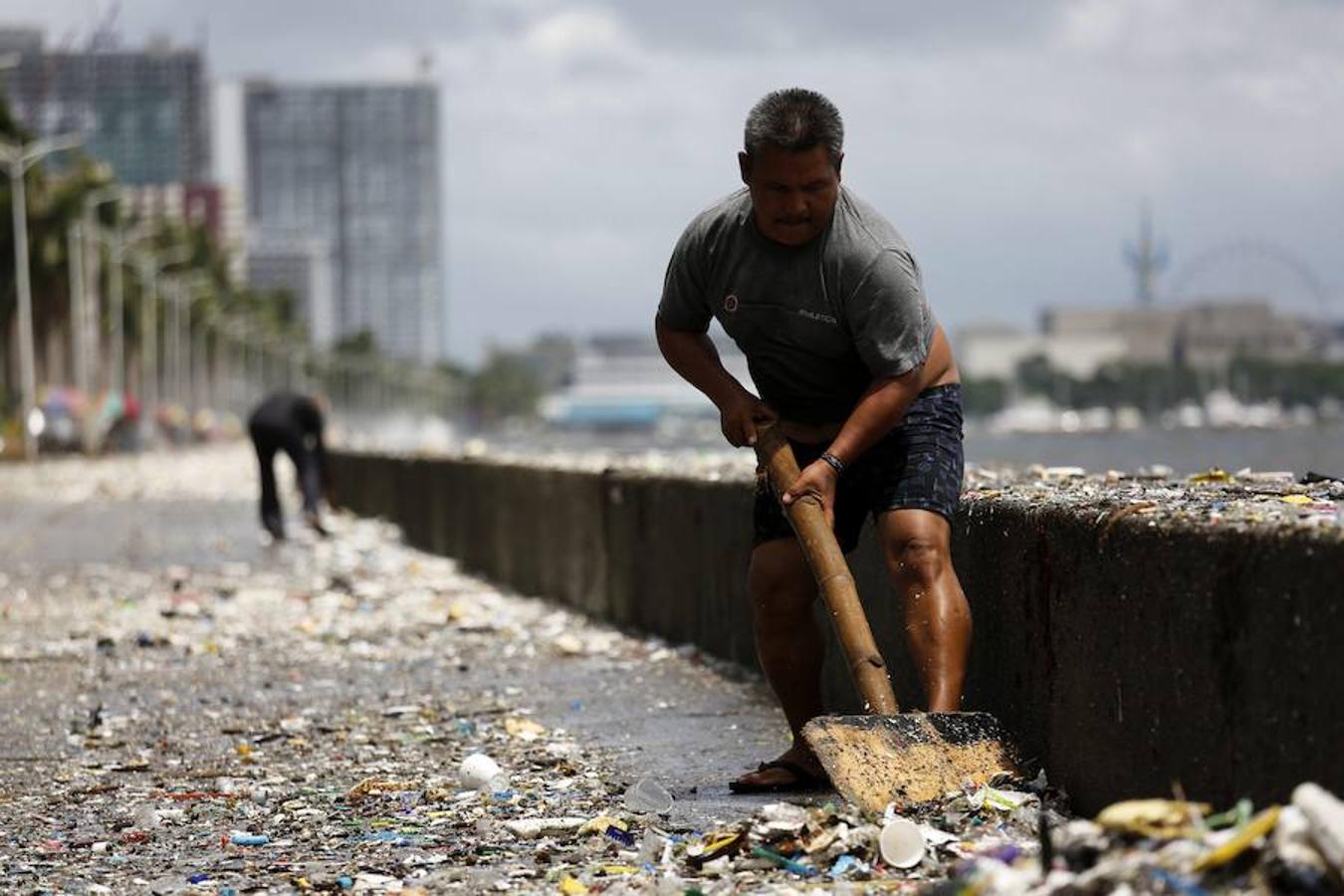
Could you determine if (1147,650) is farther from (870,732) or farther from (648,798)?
(648,798)

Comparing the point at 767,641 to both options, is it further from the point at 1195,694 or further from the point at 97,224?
the point at 97,224

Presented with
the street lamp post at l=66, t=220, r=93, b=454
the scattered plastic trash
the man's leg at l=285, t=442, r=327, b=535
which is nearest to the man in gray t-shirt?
A: the scattered plastic trash

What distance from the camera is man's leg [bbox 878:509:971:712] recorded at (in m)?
6.21

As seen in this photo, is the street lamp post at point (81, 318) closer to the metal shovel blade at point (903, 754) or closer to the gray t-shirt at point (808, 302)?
the gray t-shirt at point (808, 302)

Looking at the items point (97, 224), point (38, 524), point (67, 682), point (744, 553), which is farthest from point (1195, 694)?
point (97, 224)

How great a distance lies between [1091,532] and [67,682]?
620 centimetres

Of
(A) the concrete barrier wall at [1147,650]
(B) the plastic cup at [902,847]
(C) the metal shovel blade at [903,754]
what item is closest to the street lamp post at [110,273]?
(A) the concrete barrier wall at [1147,650]

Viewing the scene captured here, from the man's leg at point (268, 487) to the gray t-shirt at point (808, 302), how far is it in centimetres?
1553

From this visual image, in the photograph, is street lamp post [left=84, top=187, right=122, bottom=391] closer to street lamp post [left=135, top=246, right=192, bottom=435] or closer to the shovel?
street lamp post [left=135, top=246, right=192, bottom=435]

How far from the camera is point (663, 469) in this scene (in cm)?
1260

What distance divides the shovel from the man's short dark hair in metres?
0.85

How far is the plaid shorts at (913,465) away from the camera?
6.35m

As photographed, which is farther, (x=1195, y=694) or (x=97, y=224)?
(x=97, y=224)

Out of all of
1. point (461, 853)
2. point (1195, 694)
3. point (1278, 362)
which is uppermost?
point (1195, 694)
